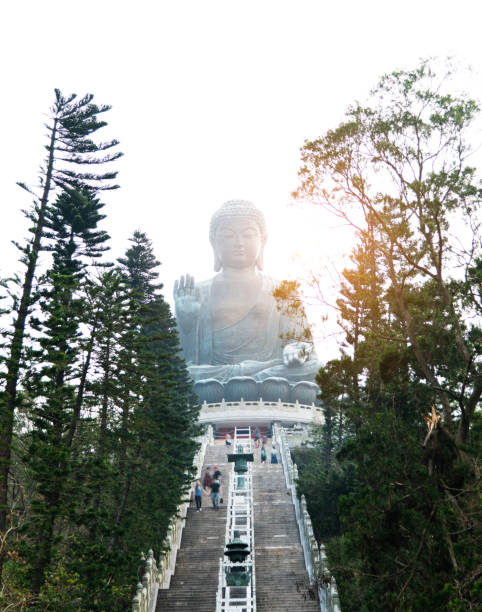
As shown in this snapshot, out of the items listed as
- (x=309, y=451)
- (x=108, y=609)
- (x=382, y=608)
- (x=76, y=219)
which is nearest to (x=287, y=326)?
(x=309, y=451)

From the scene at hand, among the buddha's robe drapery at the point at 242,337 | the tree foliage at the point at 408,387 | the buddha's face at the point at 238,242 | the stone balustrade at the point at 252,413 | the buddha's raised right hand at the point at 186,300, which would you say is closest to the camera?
the tree foliage at the point at 408,387

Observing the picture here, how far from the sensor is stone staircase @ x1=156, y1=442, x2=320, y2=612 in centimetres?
1291

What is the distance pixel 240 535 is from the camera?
51.2ft

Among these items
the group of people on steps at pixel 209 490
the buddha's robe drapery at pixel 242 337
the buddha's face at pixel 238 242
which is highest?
the buddha's face at pixel 238 242

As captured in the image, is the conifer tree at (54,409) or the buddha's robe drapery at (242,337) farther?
the buddha's robe drapery at (242,337)

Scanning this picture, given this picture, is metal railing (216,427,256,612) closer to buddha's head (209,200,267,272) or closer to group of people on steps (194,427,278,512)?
group of people on steps (194,427,278,512)

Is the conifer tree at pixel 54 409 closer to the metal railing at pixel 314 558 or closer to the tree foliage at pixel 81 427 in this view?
the tree foliage at pixel 81 427

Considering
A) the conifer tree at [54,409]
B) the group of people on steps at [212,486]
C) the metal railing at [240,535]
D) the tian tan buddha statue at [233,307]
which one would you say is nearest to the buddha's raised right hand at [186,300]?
the tian tan buddha statue at [233,307]

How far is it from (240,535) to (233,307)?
69.4 feet

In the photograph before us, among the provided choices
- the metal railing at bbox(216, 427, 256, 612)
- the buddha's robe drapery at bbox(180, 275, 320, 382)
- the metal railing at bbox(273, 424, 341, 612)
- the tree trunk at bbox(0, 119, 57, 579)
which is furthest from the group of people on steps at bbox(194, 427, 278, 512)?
the buddha's robe drapery at bbox(180, 275, 320, 382)

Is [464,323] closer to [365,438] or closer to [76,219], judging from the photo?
[365,438]

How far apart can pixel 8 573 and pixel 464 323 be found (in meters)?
8.60

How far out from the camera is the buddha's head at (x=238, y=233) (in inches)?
1421

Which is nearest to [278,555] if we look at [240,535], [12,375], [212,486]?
[240,535]
